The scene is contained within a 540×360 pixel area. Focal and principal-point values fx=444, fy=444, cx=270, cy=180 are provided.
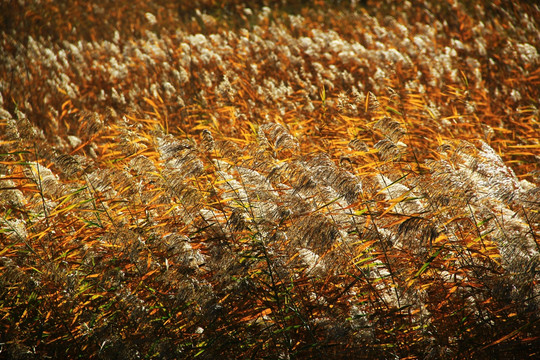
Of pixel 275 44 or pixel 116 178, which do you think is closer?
pixel 116 178

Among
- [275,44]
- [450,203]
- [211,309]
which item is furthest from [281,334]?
[275,44]

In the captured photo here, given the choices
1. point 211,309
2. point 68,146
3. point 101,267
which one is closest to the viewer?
point 211,309

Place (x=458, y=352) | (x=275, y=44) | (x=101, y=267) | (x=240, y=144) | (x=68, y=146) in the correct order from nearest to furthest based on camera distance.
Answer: (x=458, y=352), (x=101, y=267), (x=240, y=144), (x=68, y=146), (x=275, y=44)

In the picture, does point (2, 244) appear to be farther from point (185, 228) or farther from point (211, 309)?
point (211, 309)

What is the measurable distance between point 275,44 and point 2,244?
180 inches

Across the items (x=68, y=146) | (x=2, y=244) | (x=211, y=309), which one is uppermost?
(x=211, y=309)

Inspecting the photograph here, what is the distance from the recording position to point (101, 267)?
255 cm

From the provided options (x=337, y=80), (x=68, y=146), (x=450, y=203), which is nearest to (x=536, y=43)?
(x=337, y=80)

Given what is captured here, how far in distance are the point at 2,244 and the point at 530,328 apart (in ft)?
9.68

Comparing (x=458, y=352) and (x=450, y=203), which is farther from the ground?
(x=450, y=203)

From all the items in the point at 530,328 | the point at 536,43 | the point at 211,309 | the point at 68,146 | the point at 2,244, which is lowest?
the point at 68,146

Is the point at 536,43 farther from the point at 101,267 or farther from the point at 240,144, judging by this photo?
the point at 101,267

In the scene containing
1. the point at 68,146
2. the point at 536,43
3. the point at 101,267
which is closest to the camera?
the point at 101,267

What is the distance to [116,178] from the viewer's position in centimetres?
262
